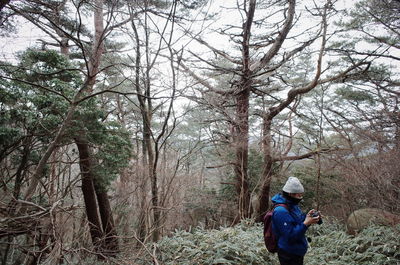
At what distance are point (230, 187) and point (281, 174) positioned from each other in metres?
2.39

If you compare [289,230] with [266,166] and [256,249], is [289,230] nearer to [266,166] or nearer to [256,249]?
[256,249]

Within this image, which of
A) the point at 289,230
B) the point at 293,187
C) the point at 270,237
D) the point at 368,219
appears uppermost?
the point at 293,187

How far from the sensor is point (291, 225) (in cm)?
254

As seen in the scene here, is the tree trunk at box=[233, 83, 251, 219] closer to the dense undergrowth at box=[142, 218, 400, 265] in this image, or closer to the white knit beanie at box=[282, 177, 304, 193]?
the dense undergrowth at box=[142, 218, 400, 265]

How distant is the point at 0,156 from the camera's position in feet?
18.0

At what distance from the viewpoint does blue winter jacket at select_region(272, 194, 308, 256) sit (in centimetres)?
251

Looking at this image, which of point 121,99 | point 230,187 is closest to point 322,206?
point 230,187

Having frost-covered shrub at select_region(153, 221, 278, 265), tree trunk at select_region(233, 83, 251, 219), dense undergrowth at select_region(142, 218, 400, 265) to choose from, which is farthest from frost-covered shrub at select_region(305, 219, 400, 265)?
tree trunk at select_region(233, 83, 251, 219)

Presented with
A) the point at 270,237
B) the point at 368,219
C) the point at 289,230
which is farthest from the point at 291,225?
the point at 368,219

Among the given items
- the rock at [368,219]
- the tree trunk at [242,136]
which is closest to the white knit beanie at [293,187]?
the rock at [368,219]

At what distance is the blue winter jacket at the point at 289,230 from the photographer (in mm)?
2506

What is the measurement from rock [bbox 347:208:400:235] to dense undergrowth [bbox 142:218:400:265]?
0.29 meters

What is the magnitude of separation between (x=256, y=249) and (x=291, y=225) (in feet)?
6.92

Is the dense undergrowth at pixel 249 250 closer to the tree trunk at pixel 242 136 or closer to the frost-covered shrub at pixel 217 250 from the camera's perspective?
the frost-covered shrub at pixel 217 250
